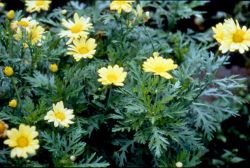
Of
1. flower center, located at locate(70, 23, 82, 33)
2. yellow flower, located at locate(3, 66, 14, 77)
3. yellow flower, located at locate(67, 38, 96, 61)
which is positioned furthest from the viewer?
flower center, located at locate(70, 23, 82, 33)

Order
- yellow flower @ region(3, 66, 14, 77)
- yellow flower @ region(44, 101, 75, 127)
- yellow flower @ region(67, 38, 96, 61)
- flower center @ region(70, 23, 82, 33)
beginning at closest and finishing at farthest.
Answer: yellow flower @ region(44, 101, 75, 127) → yellow flower @ region(3, 66, 14, 77) → yellow flower @ region(67, 38, 96, 61) → flower center @ region(70, 23, 82, 33)

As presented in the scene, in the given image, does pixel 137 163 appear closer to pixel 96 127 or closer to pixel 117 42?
pixel 96 127

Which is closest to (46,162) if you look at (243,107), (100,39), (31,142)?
(31,142)

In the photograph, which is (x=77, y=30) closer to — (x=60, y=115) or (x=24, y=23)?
(x=24, y=23)

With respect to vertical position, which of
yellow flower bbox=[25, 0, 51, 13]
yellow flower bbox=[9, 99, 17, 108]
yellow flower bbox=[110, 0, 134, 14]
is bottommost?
yellow flower bbox=[9, 99, 17, 108]

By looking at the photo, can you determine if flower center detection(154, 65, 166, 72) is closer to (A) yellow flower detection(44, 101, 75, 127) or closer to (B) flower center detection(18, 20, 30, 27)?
(A) yellow flower detection(44, 101, 75, 127)

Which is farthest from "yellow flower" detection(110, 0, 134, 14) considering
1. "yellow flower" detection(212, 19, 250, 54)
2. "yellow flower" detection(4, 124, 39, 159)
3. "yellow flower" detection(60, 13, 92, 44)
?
"yellow flower" detection(4, 124, 39, 159)

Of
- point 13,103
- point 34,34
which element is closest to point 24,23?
point 34,34
